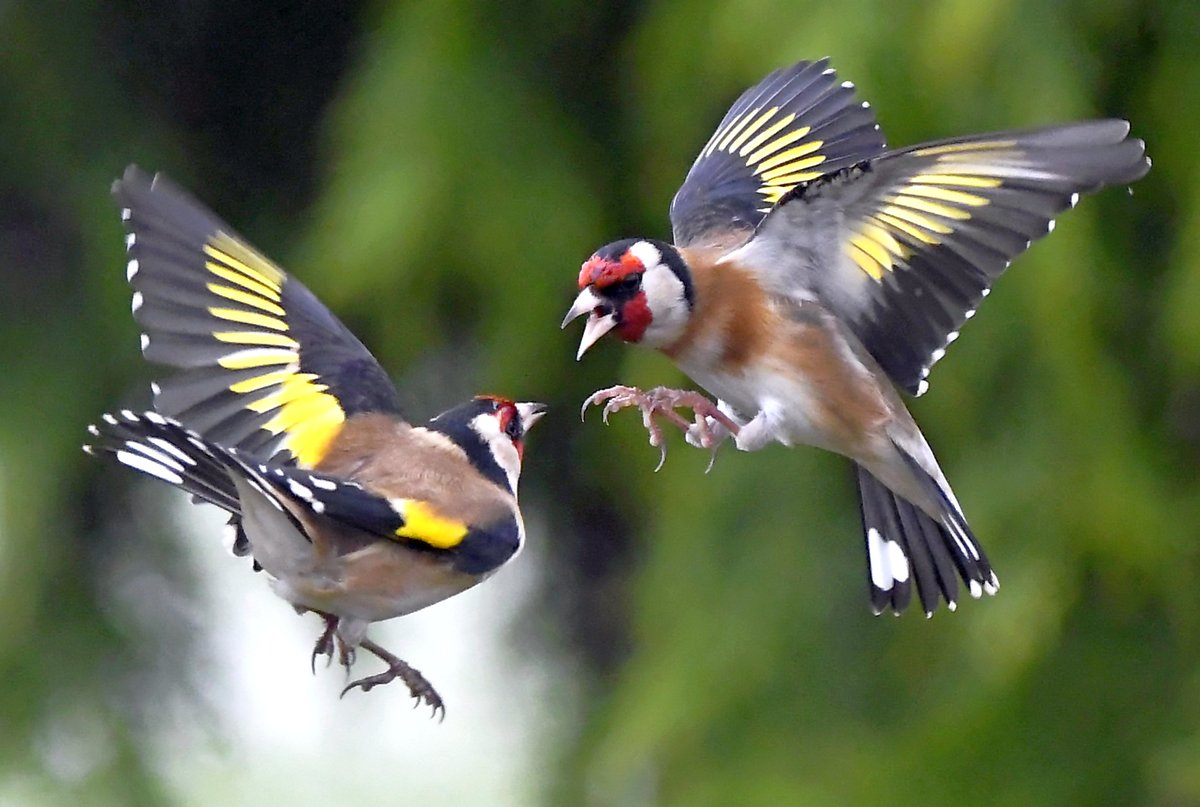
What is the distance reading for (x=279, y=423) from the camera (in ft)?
5.74

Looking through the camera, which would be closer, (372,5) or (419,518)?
(419,518)

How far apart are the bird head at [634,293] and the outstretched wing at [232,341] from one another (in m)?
0.28

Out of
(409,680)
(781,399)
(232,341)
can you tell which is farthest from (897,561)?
(232,341)

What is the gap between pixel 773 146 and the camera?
2.20 meters

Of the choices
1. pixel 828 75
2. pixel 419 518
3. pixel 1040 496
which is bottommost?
pixel 1040 496

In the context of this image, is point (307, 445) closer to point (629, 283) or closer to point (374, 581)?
point (374, 581)

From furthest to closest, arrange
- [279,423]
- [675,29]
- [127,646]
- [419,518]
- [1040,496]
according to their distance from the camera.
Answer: [127,646]
[675,29]
[1040,496]
[279,423]
[419,518]

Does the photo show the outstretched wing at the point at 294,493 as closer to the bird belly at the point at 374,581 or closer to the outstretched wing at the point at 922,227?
the bird belly at the point at 374,581

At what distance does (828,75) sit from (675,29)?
68 centimetres

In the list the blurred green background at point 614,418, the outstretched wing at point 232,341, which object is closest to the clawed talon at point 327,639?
the outstretched wing at point 232,341

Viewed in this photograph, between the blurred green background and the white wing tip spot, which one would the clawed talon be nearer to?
the white wing tip spot

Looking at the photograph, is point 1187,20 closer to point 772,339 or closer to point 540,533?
point 772,339

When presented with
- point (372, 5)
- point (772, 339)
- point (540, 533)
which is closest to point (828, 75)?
point (772, 339)

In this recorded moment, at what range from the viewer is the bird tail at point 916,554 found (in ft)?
6.31
